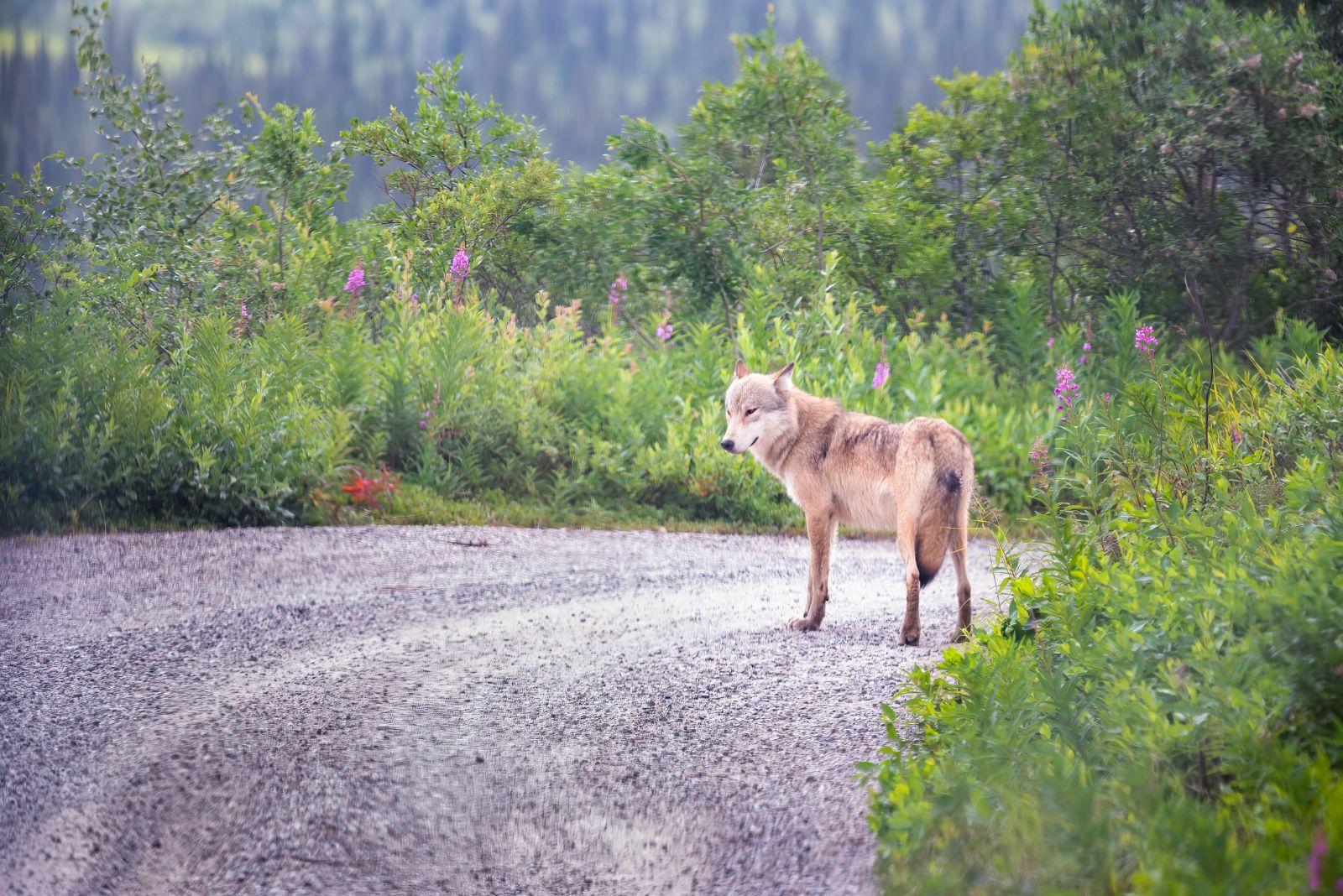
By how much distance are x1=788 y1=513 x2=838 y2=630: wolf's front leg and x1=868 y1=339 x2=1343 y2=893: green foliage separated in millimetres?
1300

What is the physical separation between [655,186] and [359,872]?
8532 millimetres

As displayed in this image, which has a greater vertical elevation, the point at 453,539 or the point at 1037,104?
the point at 1037,104

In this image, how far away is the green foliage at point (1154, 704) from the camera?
1590 mm

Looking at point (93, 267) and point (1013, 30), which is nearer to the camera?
point (93, 267)

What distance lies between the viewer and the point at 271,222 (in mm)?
9094

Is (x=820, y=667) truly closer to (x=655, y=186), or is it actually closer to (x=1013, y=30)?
(x=655, y=186)

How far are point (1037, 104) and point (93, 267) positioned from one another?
803cm

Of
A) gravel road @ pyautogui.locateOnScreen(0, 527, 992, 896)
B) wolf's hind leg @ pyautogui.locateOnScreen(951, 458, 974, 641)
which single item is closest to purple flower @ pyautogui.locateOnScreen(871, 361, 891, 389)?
gravel road @ pyautogui.locateOnScreen(0, 527, 992, 896)

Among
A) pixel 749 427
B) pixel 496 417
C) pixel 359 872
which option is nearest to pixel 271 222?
pixel 496 417

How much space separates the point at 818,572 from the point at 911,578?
17.9 inches

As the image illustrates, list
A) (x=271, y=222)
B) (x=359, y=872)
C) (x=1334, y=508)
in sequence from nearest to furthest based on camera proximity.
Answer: (x=1334, y=508), (x=359, y=872), (x=271, y=222)

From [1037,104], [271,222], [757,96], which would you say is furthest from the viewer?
[757,96]

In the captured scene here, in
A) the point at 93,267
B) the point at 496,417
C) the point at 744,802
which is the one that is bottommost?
the point at 744,802

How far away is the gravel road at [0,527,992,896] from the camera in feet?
8.39
